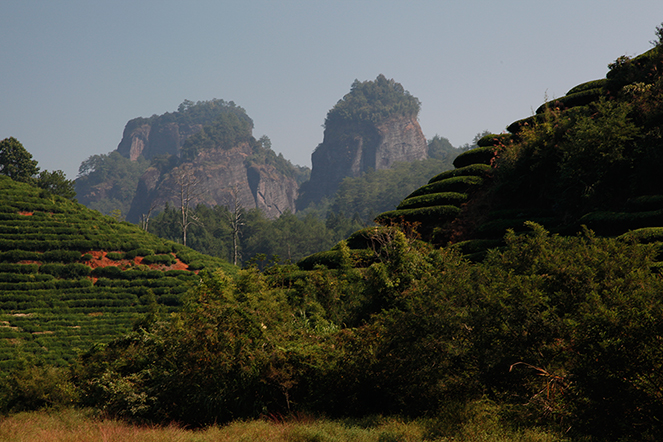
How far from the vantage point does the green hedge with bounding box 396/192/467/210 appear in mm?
23797

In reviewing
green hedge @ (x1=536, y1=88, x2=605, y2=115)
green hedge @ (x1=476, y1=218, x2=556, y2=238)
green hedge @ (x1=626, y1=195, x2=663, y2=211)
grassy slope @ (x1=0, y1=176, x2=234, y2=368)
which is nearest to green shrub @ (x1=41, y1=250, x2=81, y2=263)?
grassy slope @ (x1=0, y1=176, x2=234, y2=368)

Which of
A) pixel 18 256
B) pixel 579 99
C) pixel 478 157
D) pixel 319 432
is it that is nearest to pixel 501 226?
pixel 478 157

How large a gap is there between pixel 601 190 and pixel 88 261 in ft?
140

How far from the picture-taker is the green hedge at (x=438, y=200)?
2380 cm

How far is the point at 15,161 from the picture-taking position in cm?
6153

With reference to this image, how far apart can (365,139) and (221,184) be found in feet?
205

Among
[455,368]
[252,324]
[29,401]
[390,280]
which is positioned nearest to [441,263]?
[390,280]

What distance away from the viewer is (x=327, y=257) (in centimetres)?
2247

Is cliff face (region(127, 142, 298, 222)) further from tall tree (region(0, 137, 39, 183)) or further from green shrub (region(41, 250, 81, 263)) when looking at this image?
green shrub (region(41, 250, 81, 263))

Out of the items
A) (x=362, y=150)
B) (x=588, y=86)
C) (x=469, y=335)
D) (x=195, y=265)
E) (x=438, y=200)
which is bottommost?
(x=195, y=265)

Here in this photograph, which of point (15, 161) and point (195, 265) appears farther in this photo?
point (15, 161)

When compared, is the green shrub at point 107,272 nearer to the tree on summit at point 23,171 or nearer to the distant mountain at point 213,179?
the tree on summit at point 23,171

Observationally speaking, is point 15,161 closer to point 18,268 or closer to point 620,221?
point 18,268

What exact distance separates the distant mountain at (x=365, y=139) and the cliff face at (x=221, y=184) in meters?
16.7
